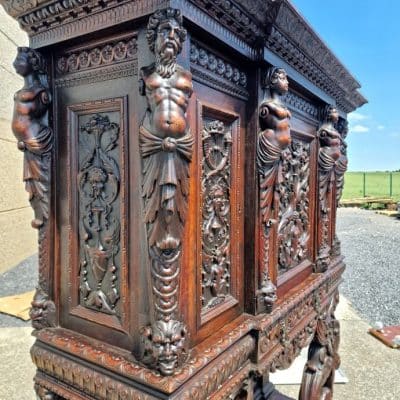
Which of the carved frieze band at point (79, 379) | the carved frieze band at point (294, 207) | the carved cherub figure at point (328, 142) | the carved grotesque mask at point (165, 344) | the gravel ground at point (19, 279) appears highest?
the carved cherub figure at point (328, 142)

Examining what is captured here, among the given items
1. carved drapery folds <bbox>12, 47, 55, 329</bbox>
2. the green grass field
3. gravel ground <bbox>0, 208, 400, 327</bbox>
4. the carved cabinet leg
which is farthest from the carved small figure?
the green grass field

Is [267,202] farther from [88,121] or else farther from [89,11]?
[89,11]

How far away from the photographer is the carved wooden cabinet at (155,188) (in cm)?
65

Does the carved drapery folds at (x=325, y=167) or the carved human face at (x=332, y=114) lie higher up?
the carved human face at (x=332, y=114)

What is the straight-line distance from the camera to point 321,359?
1621 millimetres

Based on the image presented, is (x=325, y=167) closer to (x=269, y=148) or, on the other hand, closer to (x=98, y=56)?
(x=269, y=148)

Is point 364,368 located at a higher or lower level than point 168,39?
lower

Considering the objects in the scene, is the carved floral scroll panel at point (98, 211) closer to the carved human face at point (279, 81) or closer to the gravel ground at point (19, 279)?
the carved human face at point (279, 81)

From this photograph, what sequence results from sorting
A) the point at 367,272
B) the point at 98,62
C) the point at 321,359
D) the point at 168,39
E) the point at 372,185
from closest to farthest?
1. the point at 168,39
2. the point at 98,62
3. the point at 321,359
4. the point at 367,272
5. the point at 372,185

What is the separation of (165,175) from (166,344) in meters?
0.30

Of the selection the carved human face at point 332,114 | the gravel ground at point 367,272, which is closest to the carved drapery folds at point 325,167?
the carved human face at point 332,114

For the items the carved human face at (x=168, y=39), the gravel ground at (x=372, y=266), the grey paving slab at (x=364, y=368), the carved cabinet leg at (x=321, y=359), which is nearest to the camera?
the carved human face at (x=168, y=39)

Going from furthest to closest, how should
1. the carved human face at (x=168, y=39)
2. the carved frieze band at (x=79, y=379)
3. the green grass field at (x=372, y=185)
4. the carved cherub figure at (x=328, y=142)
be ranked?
the green grass field at (x=372, y=185)
the carved cherub figure at (x=328, y=142)
the carved frieze band at (x=79, y=379)
the carved human face at (x=168, y=39)

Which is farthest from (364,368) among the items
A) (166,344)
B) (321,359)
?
(166,344)
